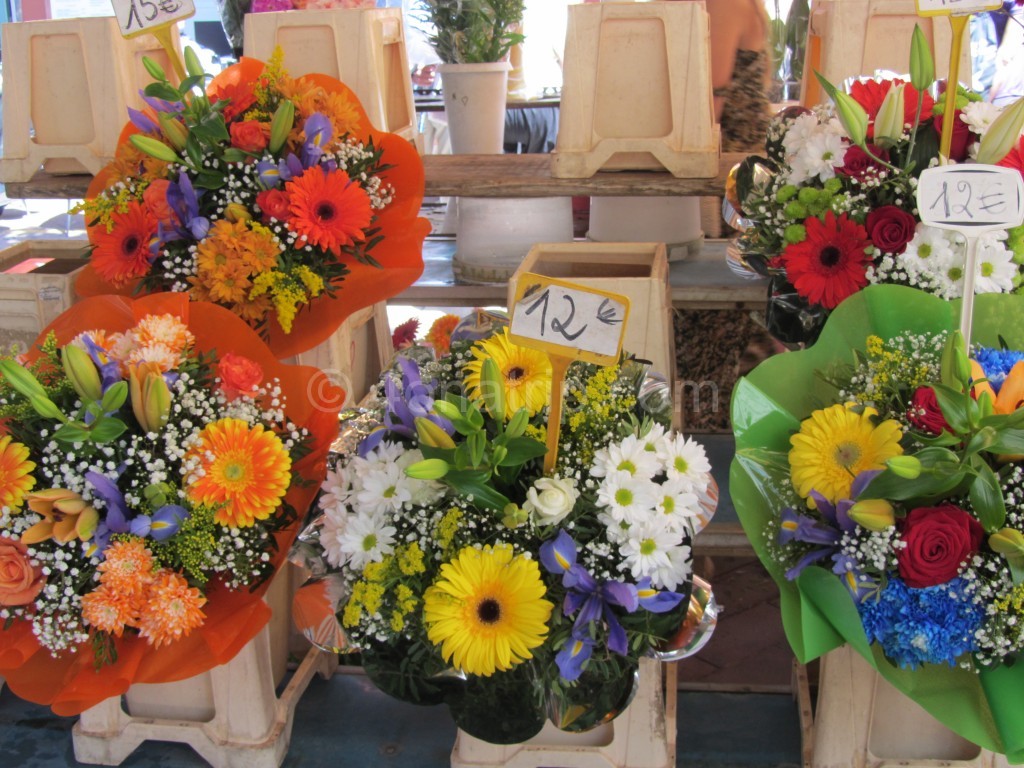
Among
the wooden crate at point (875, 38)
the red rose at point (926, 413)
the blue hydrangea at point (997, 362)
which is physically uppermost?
the wooden crate at point (875, 38)

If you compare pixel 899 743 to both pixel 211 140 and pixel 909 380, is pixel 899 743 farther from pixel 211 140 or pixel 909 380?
pixel 211 140

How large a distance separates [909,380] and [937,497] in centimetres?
14

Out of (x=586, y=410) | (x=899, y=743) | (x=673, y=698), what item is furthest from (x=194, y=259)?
(x=899, y=743)

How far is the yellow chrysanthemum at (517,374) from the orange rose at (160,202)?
22.7 inches

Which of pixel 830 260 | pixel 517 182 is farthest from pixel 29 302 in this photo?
pixel 830 260

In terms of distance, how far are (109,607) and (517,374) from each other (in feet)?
1.65

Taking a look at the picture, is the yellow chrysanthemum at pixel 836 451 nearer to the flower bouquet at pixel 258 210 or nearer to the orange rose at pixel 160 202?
the flower bouquet at pixel 258 210

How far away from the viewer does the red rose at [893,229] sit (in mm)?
1312

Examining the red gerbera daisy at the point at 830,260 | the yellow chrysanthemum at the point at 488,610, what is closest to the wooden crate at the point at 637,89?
the red gerbera daisy at the point at 830,260

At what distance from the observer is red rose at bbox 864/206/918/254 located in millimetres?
1312

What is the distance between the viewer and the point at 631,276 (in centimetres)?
146

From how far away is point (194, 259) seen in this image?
4.61 ft

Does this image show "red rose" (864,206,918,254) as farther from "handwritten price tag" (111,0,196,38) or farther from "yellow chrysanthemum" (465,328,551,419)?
"handwritten price tag" (111,0,196,38)

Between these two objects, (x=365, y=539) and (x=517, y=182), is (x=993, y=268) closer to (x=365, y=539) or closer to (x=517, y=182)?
(x=517, y=182)
